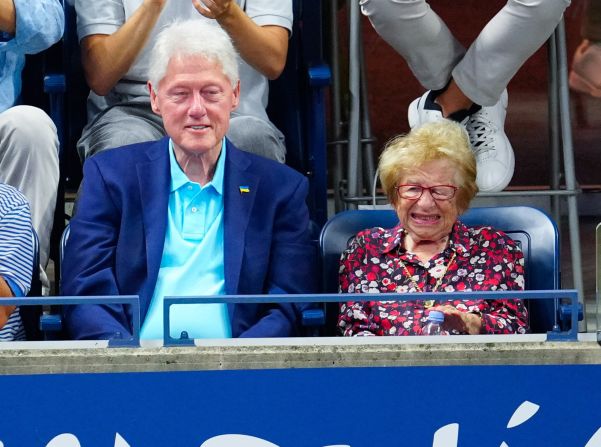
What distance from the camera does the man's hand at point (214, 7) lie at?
3488 mm

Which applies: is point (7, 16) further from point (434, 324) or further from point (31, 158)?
point (434, 324)

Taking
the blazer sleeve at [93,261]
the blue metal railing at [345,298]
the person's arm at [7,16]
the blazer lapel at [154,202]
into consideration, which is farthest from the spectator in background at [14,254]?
the blue metal railing at [345,298]

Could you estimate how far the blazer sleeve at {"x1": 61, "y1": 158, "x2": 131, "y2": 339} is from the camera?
3.02m

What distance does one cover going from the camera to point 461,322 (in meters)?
2.98

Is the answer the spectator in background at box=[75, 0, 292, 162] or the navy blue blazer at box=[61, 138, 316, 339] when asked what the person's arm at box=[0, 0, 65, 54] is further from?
the navy blue blazer at box=[61, 138, 316, 339]

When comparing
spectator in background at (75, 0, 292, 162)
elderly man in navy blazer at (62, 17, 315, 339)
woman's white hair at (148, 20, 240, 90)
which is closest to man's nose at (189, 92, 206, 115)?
elderly man in navy blazer at (62, 17, 315, 339)

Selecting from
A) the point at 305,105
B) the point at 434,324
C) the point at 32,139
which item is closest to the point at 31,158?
the point at 32,139

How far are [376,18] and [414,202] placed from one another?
0.74 meters

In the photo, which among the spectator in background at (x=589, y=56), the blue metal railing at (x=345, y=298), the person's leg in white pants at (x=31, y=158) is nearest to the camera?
the blue metal railing at (x=345, y=298)

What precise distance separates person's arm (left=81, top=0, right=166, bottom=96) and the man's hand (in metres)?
0.13

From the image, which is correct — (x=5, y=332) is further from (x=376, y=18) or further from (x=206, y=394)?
(x=376, y=18)

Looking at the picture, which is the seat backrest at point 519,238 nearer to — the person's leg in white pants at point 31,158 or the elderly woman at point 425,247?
the elderly woman at point 425,247

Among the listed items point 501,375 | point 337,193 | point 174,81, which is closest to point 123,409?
point 501,375

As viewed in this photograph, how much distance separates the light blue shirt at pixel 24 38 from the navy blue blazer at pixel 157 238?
1.61 feet
